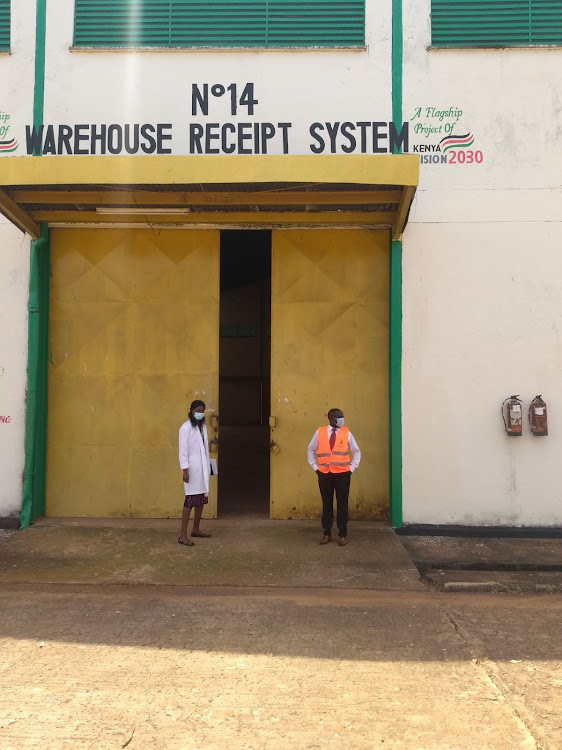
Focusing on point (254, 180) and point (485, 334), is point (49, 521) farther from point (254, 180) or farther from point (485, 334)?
point (485, 334)

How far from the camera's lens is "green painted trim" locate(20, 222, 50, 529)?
7.06m

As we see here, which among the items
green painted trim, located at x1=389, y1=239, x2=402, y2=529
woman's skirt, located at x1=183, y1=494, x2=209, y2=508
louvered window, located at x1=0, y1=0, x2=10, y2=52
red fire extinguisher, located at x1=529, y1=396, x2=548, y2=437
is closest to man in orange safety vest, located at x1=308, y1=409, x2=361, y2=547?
green painted trim, located at x1=389, y1=239, x2=402, y2=529

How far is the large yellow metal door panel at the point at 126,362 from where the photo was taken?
743cm

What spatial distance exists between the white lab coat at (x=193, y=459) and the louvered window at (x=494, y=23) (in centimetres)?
582

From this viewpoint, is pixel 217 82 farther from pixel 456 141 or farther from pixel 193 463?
pixel 193 463

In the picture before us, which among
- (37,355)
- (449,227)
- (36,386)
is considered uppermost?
(449,227)

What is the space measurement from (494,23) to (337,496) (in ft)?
20.8

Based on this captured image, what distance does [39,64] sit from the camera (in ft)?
23.7

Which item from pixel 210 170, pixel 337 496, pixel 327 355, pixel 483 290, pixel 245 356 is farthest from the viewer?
pixel 245 356

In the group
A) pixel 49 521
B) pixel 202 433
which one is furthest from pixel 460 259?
pixel 49 521

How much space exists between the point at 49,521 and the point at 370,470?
4.32 metres

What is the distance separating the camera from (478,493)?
22.5ft

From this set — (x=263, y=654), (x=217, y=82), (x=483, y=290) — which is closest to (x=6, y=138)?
(x=217, y=82)

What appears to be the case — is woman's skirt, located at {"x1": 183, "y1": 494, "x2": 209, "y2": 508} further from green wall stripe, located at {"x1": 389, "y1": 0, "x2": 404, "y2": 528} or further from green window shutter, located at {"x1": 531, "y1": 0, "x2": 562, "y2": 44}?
green window shutter, located at {"x1": 531, "y1": 0, "x2": 562, "y2": 44}
